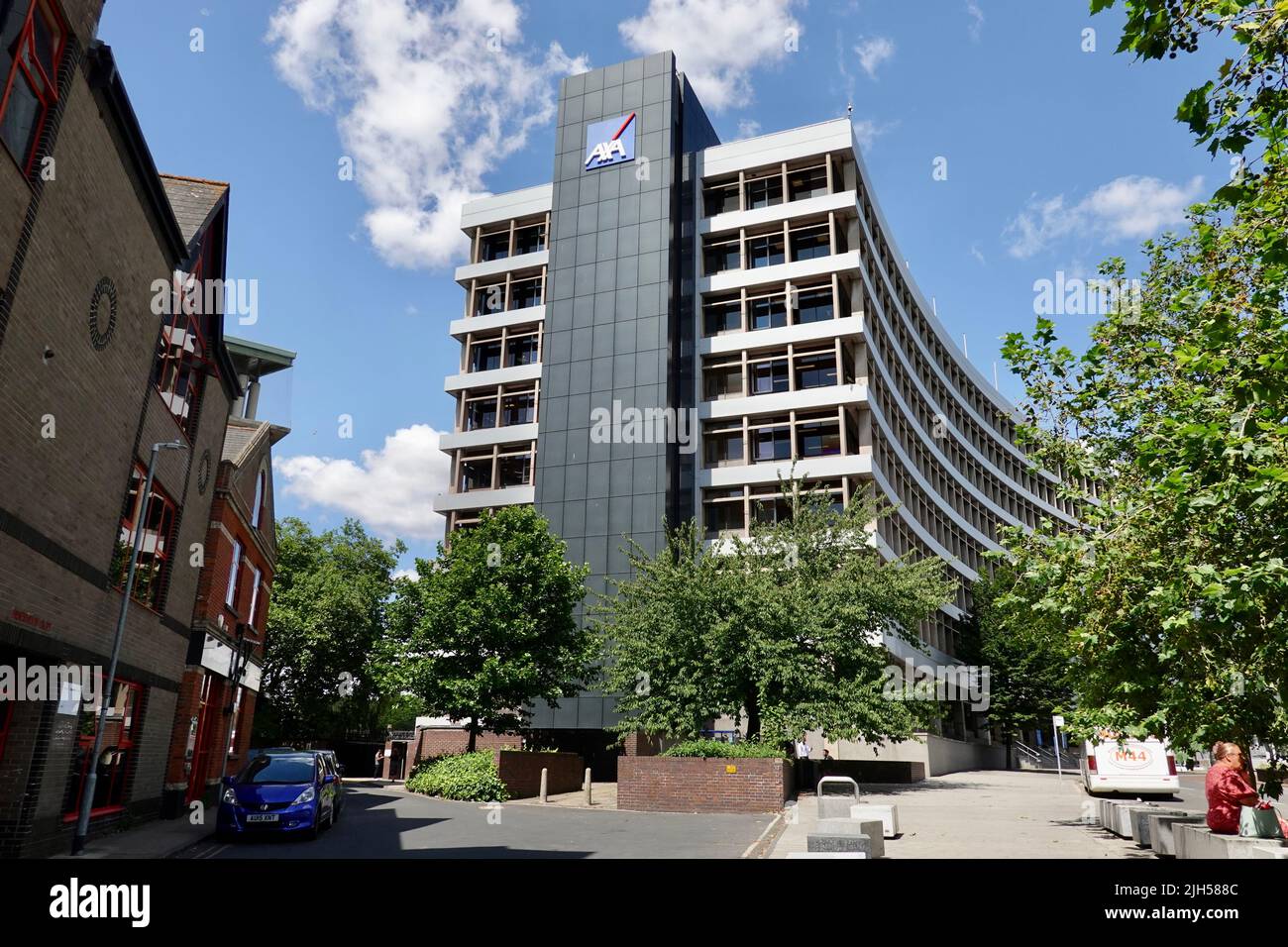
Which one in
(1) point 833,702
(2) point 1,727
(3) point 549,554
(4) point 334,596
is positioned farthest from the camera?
(4) point 334,596

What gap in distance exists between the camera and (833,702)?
89.0 feet

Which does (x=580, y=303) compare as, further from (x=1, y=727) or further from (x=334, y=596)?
(x=1, y=727)

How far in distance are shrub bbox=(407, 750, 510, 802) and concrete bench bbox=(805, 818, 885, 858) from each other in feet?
59.8

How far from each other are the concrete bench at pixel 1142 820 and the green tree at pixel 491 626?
19.9 meters

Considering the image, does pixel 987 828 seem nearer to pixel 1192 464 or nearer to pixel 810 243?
pixel 1192 464

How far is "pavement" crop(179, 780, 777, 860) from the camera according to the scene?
14.4 m

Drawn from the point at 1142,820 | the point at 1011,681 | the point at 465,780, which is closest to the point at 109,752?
the point at 465,780

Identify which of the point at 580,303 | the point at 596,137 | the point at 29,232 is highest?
the point at 596,137

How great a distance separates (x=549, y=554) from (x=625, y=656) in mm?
6365
